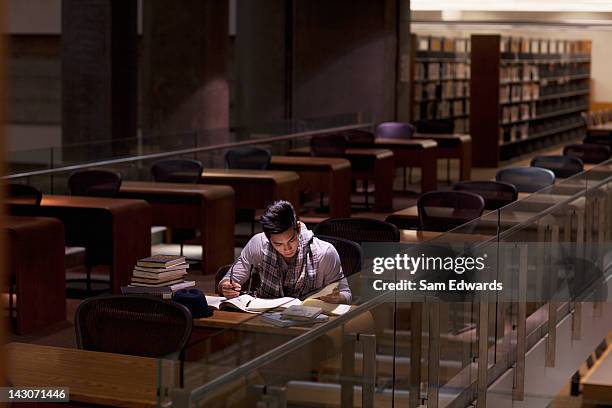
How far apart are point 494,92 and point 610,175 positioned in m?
12.4

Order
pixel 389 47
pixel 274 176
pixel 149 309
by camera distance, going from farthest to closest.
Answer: pixel 389 47 → pixel 274 176 → pixel 149 309

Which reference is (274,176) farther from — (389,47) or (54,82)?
(54,82)

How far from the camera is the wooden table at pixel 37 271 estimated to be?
7.23 metres

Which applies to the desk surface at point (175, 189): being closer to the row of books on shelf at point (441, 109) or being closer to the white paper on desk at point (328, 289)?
the white paper on desk at point (328, 289)

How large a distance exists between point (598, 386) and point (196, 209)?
7458 mm

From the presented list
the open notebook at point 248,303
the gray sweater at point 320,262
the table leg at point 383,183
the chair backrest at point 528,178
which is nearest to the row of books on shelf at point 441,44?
the table leg at point 383,183

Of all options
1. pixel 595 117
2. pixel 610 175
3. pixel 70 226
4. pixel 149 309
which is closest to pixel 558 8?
pixel 595 117

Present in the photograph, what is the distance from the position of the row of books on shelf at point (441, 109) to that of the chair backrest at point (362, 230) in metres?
13.4

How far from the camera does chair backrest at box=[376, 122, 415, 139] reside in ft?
52.8

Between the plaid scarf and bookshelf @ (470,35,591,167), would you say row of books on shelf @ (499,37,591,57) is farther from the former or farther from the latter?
the plaid scarf

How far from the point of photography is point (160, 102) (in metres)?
14.7

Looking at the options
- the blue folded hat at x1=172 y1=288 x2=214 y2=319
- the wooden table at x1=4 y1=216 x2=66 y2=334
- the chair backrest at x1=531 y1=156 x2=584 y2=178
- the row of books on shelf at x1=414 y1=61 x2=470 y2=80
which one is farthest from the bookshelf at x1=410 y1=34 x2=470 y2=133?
the blue folded hat at x1=172 y1=288 x2=214 y2=319

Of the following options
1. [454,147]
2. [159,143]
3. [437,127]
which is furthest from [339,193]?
[437,127]

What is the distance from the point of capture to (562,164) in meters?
11.2
